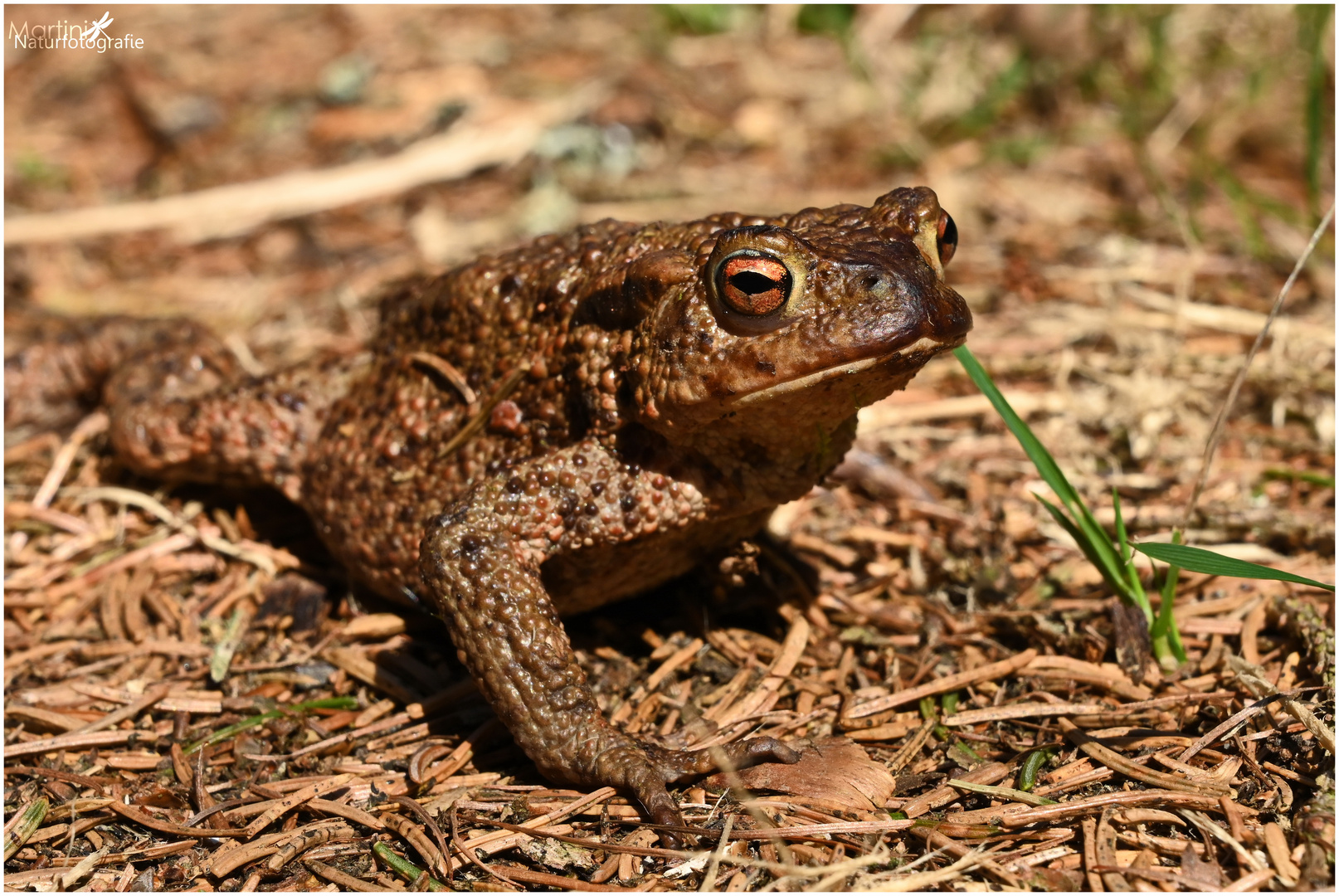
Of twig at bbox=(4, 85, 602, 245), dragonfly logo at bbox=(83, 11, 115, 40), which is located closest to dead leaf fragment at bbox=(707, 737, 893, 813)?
twig at bbox=(4, 85, 602, 245)

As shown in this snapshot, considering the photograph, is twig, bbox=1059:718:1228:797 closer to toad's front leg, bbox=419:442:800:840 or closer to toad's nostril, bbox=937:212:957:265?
toad's front leg, bbox=419:442:800:840

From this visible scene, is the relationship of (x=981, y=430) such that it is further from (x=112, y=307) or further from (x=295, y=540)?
(x=112, y=307)

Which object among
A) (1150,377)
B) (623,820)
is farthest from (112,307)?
(1150,377)

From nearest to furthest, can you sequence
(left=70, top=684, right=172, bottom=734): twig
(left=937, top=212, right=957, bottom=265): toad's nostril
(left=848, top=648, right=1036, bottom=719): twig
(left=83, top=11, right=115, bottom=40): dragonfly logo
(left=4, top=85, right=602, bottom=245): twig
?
(left=937, top=212, right=957, bottom=265): toad's nostril → (left=848, top=648, right=1036, bottom=719): twig → (left=70, top=684, right=172, bottom=734): twig → (left=4, top=85, right=602, bottom=245): twig → (left=83, top=11, right=115, bottom=40): dragonfly logo

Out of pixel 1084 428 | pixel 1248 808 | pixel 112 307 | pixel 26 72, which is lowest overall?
pixel 1248 808

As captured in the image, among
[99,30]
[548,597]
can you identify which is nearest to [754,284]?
[548,597]

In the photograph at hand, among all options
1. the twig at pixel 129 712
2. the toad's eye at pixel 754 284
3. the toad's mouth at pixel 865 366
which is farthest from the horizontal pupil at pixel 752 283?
the twig at pixel 129 712

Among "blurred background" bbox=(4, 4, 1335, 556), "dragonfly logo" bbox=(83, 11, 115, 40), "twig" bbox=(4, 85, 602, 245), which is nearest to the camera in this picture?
"blurred background" bbox=(4, 4, 1335, 556)

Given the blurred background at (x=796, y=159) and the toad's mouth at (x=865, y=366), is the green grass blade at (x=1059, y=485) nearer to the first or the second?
the toad's mouth at (x=865, y=366)
